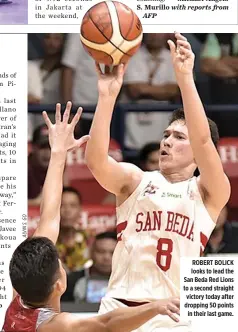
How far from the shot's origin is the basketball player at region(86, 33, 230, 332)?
4.67 metres

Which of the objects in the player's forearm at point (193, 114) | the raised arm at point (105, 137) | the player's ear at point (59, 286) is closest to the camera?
the player's ear at point (59, 286)

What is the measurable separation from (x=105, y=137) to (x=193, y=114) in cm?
47

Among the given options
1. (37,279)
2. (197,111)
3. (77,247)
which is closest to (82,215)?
(77,247)

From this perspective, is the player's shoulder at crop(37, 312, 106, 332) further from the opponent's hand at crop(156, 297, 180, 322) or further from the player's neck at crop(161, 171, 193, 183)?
the player's neck at crop(161, 171, 193, 183)

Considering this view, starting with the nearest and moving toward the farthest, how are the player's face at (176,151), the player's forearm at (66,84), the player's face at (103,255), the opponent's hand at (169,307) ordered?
the opponent's hand at (169,307) → the player's face at (176,151) → the player's face at (103,255) → the player's forearm at (66,84)

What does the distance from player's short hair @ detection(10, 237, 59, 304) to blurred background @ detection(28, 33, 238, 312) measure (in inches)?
90.1

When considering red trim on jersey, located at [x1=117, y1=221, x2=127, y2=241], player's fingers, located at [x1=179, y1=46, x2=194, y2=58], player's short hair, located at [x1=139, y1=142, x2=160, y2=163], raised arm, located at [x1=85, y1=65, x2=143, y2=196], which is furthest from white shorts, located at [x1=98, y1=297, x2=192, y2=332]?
player's short hair, located at [x1=139, y1=142, x2=160, y2=163]

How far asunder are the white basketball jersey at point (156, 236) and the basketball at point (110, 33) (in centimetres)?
70

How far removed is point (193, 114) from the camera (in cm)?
453

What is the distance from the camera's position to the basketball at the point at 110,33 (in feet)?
15.6

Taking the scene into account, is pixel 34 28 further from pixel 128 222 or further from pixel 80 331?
pixel 80 331
